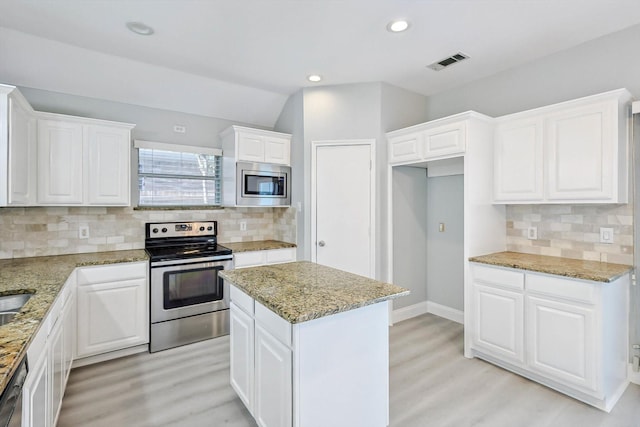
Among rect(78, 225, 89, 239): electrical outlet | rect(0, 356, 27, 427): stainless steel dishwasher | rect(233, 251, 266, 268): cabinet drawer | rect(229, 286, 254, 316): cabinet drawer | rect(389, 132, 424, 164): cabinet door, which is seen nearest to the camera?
rect(0, 356, 27, 427): stainless steel dishwasher

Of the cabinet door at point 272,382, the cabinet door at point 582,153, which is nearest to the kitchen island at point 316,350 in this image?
the cabinet door at point 272,382

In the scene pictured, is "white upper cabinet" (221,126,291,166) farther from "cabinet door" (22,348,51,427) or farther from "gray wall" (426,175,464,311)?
"cabinet door" (22,348,51,427)

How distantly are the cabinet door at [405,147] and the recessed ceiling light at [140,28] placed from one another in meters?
2.48

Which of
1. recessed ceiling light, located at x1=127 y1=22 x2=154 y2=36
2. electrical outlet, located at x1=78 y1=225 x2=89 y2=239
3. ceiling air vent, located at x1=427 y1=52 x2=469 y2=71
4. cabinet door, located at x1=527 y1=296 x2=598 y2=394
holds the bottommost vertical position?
cabinet door, located at x1=527 y1=296 x2=598 y2=394

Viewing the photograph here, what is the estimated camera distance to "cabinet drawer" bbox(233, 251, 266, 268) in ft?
11.6

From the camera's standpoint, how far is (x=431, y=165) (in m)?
3.89

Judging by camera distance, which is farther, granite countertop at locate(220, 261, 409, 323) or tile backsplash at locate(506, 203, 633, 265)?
tile backsplash at locate(506, 203, 633, 265)

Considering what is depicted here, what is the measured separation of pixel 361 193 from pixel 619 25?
251 centimetres

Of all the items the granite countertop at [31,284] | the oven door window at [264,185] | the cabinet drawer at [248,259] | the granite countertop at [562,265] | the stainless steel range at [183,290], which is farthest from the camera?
the oven door window at [264,185]

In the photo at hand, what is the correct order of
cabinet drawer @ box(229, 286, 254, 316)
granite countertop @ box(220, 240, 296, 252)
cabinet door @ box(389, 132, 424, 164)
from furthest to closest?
granite countertop @ box(220, 240, 296, 252)
cabinet door @ box(389, 132, 424, 164)
cabinet drawer @ box(229, 286, 254, 316)

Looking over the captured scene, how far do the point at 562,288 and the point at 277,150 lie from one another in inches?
120

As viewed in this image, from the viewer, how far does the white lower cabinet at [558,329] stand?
7.16 feet

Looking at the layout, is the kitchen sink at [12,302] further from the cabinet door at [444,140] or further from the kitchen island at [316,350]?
the cabinet door at [444,140]

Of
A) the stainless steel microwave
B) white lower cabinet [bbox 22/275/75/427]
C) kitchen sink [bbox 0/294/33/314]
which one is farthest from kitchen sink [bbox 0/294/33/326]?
the stainless steel microwave
